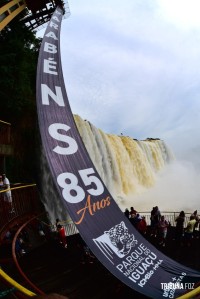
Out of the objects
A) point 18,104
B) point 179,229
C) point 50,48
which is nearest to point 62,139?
point 50,48

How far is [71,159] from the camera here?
296 inches

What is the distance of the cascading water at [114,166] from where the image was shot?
21.2 metres

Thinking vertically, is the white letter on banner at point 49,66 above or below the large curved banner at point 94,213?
above

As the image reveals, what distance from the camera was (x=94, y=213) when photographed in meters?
6.97

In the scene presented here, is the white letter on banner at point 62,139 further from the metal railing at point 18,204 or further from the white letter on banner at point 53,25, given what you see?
the white letter on banner at point 53,25

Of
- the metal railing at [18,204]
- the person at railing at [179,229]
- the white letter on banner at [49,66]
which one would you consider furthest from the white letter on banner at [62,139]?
the person at railing at [179,229]

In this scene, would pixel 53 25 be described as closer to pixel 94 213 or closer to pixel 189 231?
pixel 94 213

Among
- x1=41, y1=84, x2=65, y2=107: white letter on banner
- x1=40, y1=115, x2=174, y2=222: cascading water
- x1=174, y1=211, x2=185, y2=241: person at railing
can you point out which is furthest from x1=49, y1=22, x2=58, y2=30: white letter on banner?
x1=40, y1=115, x2=174, y2=222: cascading water

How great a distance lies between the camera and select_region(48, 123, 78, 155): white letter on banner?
7410mm

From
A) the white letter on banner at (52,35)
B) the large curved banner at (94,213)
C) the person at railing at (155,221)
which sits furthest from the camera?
the person at railing at (155,221)

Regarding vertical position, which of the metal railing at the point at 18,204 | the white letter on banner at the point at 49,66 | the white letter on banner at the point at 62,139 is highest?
the white letter on banner at the point at 49,66

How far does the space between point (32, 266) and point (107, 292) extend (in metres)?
2.50

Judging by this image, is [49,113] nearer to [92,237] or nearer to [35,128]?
[92,237]

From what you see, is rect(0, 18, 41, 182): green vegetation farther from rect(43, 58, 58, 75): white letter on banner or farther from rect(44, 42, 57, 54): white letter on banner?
rect(43, 58, 58, 75): white letter on banner
